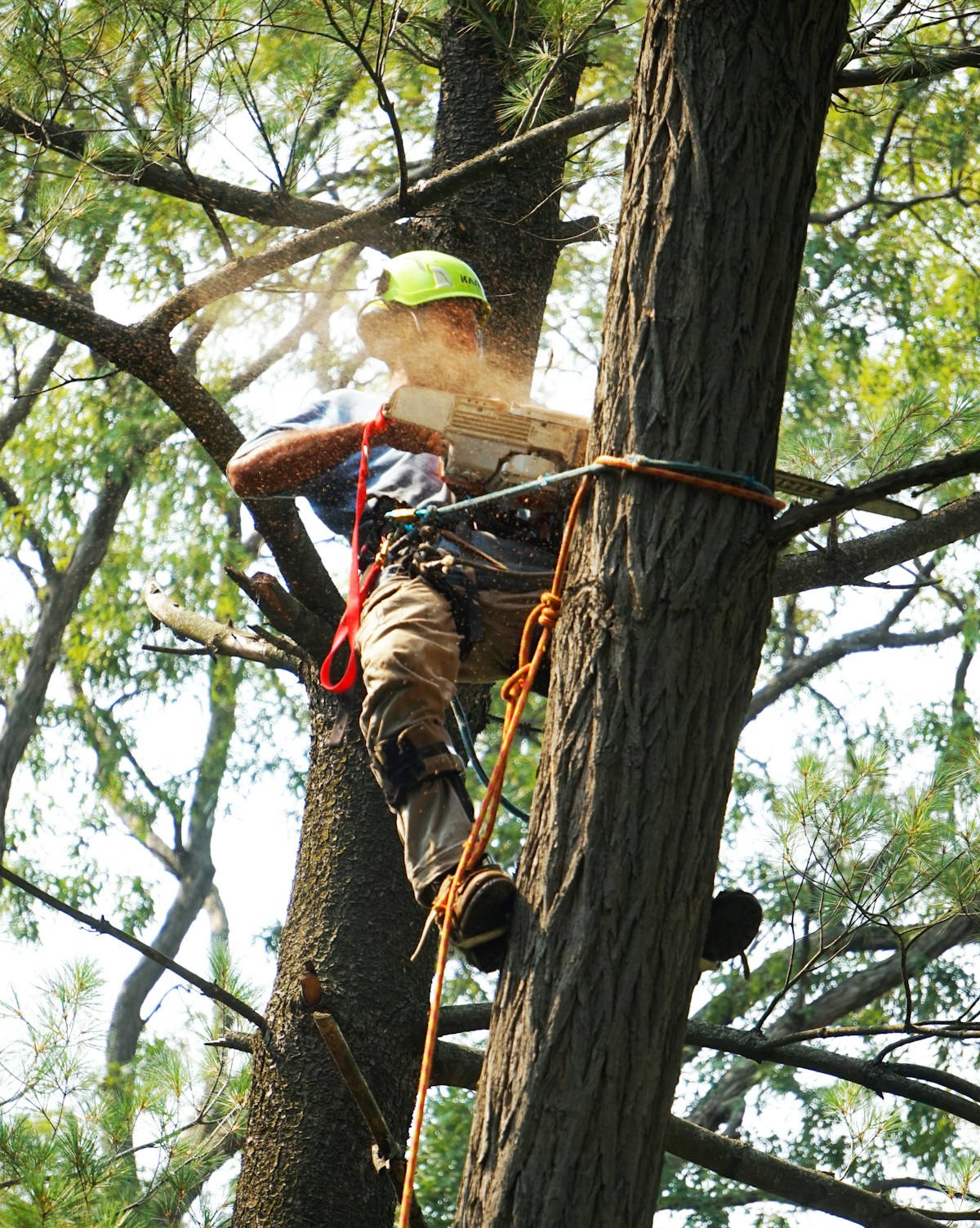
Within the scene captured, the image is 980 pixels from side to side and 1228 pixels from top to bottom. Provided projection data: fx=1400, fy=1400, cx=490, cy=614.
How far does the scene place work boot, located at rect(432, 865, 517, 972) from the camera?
6.30 feet

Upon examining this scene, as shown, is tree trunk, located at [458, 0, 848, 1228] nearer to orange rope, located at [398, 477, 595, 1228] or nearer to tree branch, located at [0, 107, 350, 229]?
orange rope, located at [398, 477, 595, 1228]

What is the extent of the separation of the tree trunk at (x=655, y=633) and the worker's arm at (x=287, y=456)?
2.80 feet

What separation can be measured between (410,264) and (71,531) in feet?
25.0

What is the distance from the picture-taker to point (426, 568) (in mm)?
2520

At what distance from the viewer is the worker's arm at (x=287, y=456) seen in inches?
108

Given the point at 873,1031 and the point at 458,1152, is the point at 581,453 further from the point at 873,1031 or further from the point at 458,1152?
the point at 458,1152

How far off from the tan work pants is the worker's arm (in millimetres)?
395

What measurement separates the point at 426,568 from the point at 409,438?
26 centimetres

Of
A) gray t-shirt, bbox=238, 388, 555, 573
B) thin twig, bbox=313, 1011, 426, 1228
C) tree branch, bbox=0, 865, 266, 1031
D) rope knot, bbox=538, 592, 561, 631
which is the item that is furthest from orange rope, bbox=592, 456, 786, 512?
tree branch, bbox=0, 865, 266, 1031

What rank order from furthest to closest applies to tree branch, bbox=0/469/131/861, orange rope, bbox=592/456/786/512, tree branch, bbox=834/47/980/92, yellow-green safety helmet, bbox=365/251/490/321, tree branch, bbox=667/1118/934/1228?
1. tree branch, bbox=0/469/131/861
2. tree branch, bbox=667/1118/934/1228
3. yellow-green safety helmet, bbox=365/251/490/321
4. tree branch, bbox=834/47/980/92
5. orange rope, bbox=592/456/786/512

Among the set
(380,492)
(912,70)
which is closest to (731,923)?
(380,492)

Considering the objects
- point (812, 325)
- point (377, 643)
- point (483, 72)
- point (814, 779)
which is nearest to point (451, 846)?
point (377, 643)

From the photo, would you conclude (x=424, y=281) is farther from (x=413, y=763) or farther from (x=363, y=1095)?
(x=363, y=1095)

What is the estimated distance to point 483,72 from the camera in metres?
3.93
